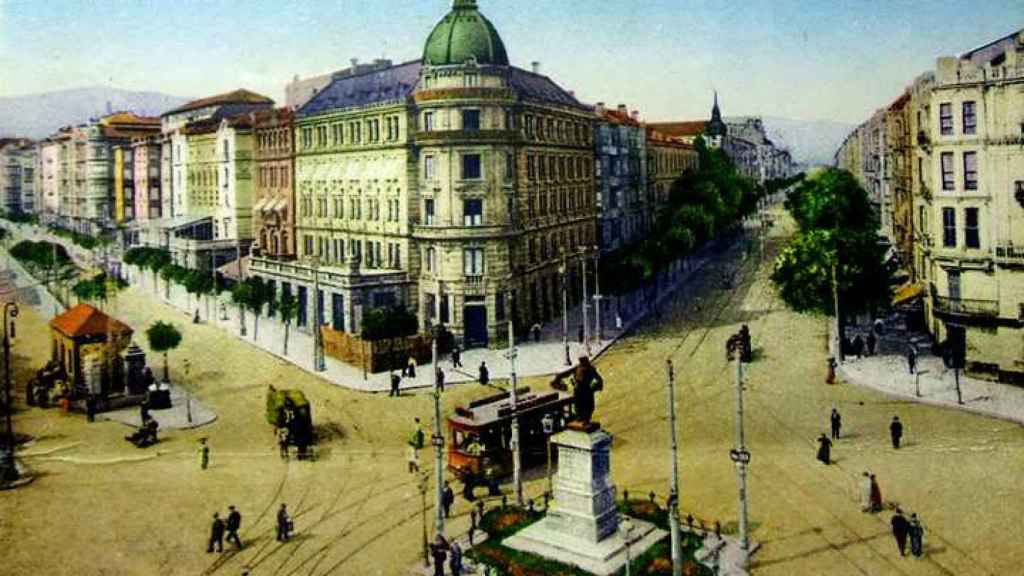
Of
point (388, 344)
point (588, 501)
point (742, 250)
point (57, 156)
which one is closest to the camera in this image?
point (588, 501)

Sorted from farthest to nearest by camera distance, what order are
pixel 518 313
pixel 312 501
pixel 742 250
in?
pixel 742 250
pixel 518 313
pixel 312 501

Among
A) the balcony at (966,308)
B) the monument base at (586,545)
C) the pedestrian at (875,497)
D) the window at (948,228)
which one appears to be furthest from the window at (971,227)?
the monument base at (586,545)

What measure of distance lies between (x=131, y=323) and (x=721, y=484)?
3914cm

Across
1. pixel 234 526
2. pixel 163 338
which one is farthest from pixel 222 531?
pixel 163 338

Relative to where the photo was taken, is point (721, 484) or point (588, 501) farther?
point (721, 484)

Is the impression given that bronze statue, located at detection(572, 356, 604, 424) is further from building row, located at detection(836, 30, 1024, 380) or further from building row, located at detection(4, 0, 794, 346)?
building row, located at detection(4, 0, 794, 346)

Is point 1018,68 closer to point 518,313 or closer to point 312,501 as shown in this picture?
point 518,313

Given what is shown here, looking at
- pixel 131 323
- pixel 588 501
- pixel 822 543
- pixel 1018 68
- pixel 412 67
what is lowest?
pixel 822 543

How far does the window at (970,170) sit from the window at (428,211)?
88.2 ft

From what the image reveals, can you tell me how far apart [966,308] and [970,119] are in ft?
27.7

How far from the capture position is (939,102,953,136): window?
1582 inches

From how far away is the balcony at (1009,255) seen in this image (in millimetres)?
38469

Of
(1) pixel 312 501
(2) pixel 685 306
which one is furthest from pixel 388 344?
(2) pixel 685 306

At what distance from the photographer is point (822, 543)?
22.6m
